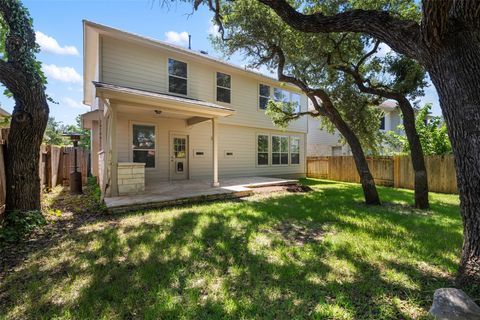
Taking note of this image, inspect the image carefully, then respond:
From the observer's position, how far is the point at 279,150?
540 inches

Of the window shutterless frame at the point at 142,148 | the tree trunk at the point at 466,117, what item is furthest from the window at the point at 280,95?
the tree trunk at the point at 466,117

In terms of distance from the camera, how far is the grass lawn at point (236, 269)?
2.28 metres

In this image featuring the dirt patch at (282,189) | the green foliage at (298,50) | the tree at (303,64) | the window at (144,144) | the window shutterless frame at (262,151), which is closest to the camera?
the tree at (303,64)

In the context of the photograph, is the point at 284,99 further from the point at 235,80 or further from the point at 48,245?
the point at 48,245

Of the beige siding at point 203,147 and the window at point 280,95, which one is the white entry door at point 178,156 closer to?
the beige siding at point 203,147

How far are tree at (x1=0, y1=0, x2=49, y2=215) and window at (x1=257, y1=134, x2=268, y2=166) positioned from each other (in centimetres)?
935

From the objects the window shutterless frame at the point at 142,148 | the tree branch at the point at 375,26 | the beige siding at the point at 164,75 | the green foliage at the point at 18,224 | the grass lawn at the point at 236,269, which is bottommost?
the grass lawn at the point at 236,269

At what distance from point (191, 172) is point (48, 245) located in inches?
262

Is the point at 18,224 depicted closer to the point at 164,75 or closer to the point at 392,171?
the point at 164,75

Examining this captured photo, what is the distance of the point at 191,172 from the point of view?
1041 centimetres

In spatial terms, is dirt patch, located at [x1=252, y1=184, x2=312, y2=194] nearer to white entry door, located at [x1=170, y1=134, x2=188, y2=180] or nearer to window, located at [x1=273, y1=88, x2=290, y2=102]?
white entry door, located at [x1=170, y1=134, x2=188, y2=180]

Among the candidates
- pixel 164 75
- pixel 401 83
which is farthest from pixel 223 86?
pixel 401 83

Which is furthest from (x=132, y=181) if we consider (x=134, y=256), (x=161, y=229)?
(x=134, y=256)

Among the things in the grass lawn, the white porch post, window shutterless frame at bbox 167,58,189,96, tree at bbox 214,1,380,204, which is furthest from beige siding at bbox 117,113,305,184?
the grass lawn
